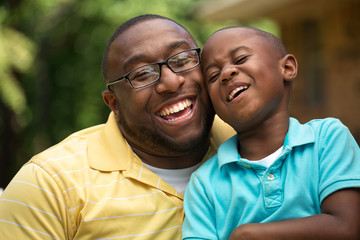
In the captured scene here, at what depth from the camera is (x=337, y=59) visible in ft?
29.7

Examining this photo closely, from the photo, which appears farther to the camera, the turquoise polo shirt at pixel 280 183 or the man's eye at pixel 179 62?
the man's eye at pixel 179 62

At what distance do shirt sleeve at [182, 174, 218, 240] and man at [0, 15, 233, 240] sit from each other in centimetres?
19

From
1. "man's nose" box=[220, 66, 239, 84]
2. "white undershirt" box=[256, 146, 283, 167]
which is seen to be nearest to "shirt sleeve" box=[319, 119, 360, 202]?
"white undershirt" box=[256, 146, 283, 167]

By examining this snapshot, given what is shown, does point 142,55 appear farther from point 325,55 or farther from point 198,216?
point 325,55

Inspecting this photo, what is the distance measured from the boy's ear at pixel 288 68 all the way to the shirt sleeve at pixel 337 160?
32 centimetres

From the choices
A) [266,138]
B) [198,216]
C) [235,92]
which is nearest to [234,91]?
[235,92]

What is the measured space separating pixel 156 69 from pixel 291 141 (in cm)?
87

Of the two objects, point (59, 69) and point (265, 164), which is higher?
point (265, 164)

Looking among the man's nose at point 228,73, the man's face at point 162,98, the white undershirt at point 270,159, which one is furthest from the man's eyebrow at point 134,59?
the white undershirt at point 270,159

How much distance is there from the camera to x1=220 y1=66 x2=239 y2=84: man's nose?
2.38m

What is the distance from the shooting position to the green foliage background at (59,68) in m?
10.4

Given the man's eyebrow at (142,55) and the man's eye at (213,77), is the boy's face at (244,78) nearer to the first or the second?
the man's eye at (213,77)

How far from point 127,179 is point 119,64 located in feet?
2.16

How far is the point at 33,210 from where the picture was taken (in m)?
2.39
